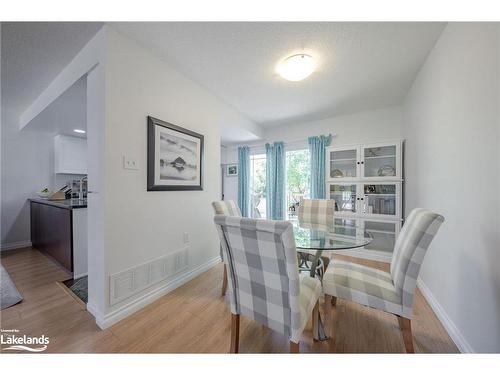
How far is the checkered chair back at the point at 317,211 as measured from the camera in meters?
2.31

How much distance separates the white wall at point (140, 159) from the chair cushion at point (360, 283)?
5.02 feet

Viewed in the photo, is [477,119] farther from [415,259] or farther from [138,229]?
[138,229]

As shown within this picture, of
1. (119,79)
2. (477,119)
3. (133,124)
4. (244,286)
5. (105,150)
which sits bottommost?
(244,286)

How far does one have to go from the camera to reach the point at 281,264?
2.88 feet

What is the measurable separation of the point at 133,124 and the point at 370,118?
11.1 feet

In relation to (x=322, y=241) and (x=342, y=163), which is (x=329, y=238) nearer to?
(x=322, y=241)

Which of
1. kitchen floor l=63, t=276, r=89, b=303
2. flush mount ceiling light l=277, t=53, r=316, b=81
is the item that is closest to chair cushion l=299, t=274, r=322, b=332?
flush mount ceiling light l=277, t=53, r=316, b=81

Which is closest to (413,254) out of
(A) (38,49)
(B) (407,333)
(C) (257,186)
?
(B) (407,333)

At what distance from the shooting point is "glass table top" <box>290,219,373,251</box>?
1412 mm

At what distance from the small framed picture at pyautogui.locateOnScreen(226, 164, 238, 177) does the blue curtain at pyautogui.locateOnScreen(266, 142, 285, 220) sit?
35.3 inches

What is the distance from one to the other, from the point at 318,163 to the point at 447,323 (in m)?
2.45

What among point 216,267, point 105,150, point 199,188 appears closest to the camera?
point 105,150

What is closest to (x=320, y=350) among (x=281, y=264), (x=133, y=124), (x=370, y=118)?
(x=281, y=264)

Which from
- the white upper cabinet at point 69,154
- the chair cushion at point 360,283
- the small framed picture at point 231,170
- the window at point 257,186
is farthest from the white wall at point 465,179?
the white upper cabinet at point 69,154
